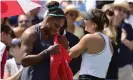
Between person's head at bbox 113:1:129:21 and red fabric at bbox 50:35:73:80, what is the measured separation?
312cm

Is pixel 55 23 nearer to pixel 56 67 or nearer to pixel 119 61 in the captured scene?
pixel 56 67

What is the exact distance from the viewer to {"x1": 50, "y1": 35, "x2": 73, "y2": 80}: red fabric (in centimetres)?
659

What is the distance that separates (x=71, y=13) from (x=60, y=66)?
141 inches

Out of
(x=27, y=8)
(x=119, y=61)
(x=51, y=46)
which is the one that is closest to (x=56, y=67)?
(x=51, y=46)

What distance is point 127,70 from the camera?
383 inches

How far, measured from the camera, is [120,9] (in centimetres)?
984

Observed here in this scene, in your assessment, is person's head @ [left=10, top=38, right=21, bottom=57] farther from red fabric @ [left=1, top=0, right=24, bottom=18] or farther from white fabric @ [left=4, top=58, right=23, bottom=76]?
red fabric @ [left=1, top=0, right=24, bottom=18]

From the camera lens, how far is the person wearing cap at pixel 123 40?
9.63 metres

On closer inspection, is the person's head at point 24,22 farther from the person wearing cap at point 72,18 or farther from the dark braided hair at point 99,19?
the dark braided hair at point 99,19

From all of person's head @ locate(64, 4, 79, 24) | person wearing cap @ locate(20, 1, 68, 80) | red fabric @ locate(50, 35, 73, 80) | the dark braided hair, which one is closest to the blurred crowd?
person's head @ locate(64, 4, 79, 24)

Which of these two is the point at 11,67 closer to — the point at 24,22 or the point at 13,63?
the point at 13,63

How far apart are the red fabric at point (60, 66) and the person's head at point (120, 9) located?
10.2ft

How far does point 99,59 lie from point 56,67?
0.71 meters

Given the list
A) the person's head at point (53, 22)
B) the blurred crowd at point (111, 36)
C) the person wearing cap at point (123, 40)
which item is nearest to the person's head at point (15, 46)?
the blurred crowd at point (111, 36)
